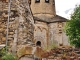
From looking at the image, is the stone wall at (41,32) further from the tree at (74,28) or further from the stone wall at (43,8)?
the tree at (74,28)

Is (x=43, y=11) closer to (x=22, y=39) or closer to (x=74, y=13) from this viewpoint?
(x=74, y=13)

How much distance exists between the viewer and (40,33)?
31688 mm

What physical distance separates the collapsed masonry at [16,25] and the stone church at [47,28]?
21.3m

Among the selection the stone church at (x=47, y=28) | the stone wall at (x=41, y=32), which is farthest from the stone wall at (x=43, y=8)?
the stone wall at (x=41, y=32)

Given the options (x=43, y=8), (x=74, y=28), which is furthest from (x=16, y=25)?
(x=43, y=8)

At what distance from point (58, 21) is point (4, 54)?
83.1ft

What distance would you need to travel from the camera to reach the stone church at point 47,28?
1243 inches

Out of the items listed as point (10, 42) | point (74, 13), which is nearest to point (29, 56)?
point (10, 42)

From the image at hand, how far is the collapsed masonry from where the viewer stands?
8.50 meters

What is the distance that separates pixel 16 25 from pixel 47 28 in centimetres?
2390

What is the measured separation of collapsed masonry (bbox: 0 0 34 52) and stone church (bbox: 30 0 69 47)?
21296 mm

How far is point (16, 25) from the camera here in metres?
8.70

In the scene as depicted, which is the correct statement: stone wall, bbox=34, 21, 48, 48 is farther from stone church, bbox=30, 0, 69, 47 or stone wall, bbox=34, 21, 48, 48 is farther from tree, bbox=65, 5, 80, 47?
tree, bbox=65, 5, 80, 47

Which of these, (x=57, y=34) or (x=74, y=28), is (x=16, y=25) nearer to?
(x=74, y=28)
